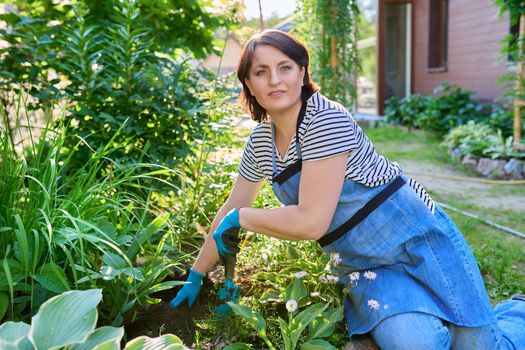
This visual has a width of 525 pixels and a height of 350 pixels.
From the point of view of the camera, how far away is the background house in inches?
348

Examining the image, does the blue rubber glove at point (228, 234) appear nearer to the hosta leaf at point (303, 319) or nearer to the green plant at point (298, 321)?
the green plant at point (298, 321)

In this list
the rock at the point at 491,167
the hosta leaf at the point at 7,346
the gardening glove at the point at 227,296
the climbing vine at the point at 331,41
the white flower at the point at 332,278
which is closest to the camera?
the hosta leaf at the point at 7,346

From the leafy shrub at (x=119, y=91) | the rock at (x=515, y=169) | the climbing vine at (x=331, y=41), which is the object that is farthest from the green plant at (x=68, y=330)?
the rock at (x=515, y=169)

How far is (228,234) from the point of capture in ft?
6.13

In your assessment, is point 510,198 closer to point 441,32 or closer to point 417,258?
point 417,258

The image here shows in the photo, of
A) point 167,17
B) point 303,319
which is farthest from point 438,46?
point 303,319

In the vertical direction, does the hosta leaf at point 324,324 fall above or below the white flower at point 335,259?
below

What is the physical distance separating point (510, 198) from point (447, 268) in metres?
3.20

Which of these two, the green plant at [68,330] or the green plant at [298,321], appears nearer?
the green plant at [68,330]

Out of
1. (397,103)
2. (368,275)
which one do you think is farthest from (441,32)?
(368,275)

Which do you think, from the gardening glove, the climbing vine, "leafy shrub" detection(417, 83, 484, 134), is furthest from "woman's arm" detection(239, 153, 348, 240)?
"leafy shrub" detection(417, 83, 484, 134)

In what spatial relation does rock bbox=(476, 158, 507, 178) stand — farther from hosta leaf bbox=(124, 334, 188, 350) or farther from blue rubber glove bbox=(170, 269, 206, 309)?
hosta leaf bbox=(124, 334, 188, 350)

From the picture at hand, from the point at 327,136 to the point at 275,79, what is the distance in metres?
0.25

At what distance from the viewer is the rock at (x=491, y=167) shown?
18.4 ft
